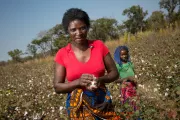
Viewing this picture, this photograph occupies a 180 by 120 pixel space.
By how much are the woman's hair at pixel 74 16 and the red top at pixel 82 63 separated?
0.19 metres

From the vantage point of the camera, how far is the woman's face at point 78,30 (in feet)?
5.39

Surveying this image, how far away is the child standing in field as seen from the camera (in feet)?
10.2

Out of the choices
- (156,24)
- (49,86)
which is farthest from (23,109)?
(156,24)

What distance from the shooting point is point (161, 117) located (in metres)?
2.08

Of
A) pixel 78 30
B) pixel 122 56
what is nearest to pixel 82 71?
pixel 78 30

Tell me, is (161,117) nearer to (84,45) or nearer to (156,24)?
(84,45)

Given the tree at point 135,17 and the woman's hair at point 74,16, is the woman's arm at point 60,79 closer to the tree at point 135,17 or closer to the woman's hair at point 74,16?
the woman's hair at point 74,16

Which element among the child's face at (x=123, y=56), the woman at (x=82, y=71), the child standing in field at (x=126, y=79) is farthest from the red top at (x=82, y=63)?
the child's face at (x=123, y=56)

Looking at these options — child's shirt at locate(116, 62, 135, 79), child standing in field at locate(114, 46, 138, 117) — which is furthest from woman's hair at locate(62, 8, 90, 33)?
child's shirt at locate(116, 62, 135, 79)

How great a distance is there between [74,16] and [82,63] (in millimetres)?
377

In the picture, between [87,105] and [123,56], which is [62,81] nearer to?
[87,105]

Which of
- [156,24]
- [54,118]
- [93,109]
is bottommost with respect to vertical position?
[54,118]

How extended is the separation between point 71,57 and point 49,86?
449 centimetres

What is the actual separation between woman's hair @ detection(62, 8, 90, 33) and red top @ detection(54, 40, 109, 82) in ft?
0.62
